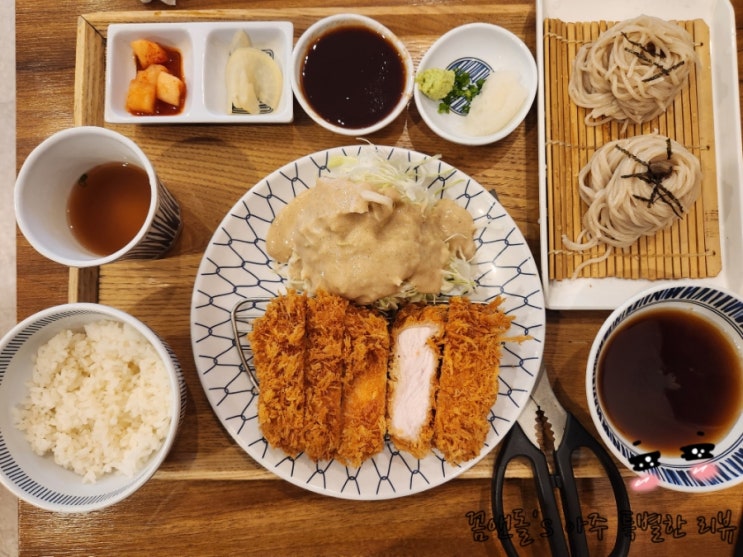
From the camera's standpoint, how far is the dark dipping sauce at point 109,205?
203 cm

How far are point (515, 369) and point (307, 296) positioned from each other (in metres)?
0.86

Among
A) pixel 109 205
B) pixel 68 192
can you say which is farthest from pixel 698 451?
pixel 68 192

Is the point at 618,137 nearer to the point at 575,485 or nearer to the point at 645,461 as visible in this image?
the point at 645,461

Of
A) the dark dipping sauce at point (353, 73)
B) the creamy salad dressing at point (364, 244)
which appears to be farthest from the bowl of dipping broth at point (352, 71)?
the creamy salad dressing at point (364, 244)

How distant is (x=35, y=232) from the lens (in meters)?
1.82

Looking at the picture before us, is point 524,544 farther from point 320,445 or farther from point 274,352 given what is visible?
point 274,352

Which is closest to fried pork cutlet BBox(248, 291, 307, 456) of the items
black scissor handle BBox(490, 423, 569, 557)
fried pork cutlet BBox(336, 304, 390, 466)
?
fried pork cutlet BBox(336, 304, 390, 466)

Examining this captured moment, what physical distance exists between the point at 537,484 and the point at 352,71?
5.99ft

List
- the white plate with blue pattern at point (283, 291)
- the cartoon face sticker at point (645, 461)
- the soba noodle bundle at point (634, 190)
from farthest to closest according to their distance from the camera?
the soba noodle bundle at point (634, 190) < the white plate with blue pattern at point (283, 291) < the cartoon face sticker at point (645, 461)

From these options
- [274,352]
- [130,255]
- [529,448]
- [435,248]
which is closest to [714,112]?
[435,248]

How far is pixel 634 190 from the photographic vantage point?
2164 millimetres

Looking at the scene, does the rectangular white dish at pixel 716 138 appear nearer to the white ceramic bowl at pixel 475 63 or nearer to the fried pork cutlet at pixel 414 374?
the white ceramic bowl at pixel 475 63

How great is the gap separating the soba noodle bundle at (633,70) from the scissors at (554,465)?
116 cm

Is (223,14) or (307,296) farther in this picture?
(223,14)
